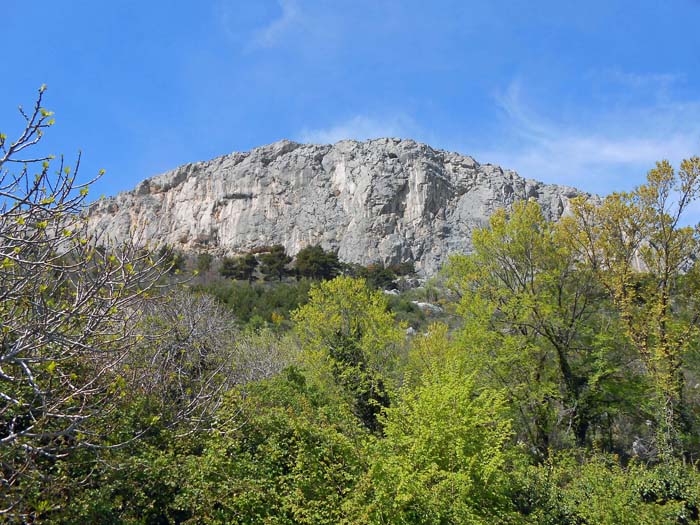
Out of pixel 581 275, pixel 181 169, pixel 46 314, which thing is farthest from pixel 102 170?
pixel 181 169

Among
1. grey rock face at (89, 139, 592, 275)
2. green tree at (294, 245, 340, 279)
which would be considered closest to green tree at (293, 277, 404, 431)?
green tree at (294, 245, 340, 279)

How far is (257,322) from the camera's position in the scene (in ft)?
107

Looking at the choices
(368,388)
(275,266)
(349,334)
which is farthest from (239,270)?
(368,388)

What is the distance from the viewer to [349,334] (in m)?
17.5

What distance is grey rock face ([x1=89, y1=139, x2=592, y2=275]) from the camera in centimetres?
7875

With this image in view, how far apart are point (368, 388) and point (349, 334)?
8.44ft

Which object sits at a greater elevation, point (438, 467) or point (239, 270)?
point (239, 270)

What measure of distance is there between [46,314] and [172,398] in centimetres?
567

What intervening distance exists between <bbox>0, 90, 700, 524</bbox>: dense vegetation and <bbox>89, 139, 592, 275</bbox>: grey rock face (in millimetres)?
56633

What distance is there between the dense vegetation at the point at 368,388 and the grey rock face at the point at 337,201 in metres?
56.6

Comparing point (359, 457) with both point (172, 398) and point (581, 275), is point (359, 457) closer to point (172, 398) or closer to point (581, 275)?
point (172, 398)

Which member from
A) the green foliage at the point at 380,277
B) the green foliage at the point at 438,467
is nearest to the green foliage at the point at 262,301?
the green foliage at the point at 380,277

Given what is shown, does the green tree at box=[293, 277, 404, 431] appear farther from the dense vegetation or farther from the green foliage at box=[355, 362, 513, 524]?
the green foliage at box=[355, 362, 513, 524]

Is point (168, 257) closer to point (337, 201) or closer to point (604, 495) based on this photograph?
point (604, 495)
